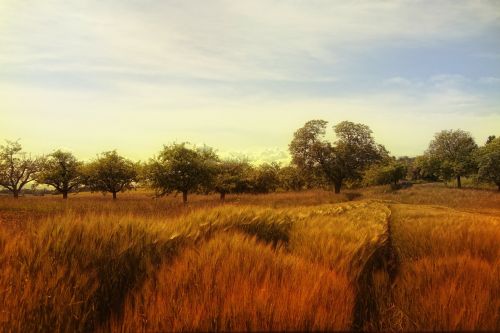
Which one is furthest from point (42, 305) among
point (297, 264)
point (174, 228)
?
point (174, 228)

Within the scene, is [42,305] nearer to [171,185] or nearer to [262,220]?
[262,220]

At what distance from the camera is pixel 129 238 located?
321cm

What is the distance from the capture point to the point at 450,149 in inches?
2884

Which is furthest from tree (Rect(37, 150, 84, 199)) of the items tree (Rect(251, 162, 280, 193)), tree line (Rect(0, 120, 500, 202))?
tree (Rect(251, 162, 280, 193))

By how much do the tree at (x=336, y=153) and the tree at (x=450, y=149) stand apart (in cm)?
2314

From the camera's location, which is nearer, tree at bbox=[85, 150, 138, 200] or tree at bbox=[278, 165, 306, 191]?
tree at bbox=[85, 150, 138, 200]

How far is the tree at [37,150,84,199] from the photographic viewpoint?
4696 centimetres

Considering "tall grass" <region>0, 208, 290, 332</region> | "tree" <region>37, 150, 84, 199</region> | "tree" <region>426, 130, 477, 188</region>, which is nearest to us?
"tall grass" <region>0, 208, 290, 332</region>

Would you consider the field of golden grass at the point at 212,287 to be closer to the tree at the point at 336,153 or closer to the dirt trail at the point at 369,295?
the dirt trail at the point at 369,295

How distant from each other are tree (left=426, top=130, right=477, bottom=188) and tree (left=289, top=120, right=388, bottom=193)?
2314cm

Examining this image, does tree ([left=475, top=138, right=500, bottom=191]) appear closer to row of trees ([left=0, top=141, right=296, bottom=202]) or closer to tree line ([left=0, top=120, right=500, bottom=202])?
tree line ([left=0, top=120, right=500, bottom=202])

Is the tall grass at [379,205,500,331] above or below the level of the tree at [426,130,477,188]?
below

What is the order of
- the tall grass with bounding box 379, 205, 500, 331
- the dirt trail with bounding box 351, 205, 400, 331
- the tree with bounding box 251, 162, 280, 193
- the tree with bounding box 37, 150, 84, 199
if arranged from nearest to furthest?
the tall grass with bounding box 379, 205, 500, 331
the dirt trail with bounding box 351, 205, 400, 331
the tree with bounding box 37, 150, 84, 199
the tree with bounding box 251, 162, 280, 193

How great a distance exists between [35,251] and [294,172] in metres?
46.9
